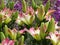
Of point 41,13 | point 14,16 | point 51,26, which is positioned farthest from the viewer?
point 14,16

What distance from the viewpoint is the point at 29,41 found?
1.45 m

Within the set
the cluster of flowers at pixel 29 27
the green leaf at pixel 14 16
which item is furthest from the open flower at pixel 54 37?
the green leaf at pixel 14 16

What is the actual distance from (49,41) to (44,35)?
0.07 m

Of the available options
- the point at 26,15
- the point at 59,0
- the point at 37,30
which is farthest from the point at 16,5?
the point at 37,30

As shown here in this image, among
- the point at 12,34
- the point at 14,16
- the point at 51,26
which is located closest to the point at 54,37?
the point at 51,26

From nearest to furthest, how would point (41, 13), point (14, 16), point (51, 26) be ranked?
point (51, 26) → point (41, 13) → point (14, 16)

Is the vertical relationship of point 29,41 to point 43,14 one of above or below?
below

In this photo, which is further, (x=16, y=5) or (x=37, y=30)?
(x=16, y=5)

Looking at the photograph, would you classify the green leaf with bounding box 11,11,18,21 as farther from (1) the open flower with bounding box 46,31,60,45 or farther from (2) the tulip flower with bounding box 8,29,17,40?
(1) the open flower with bounding box 46,31,60,45

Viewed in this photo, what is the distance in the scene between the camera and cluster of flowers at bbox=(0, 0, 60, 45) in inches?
52.9

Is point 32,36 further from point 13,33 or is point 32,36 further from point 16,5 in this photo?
point 16,5

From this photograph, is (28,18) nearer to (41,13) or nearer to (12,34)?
(41,13)

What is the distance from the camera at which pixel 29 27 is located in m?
1.59

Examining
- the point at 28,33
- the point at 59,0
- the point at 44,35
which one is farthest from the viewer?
the point at 59,0
